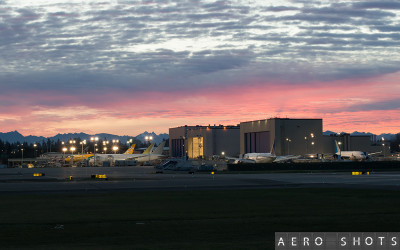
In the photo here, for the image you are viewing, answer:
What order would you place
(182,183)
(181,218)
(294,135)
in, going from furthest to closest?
1. (294,135)
2. (182,183)
3. (181,218)

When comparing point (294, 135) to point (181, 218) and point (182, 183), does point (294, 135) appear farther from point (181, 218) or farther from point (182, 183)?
point (181, 218)

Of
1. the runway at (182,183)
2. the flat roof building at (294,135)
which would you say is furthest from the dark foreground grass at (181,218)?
the flat roof building at (294,135)

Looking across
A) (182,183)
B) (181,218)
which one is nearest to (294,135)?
(182,183)

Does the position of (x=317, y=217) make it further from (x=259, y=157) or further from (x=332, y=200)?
(x=259, y=157)

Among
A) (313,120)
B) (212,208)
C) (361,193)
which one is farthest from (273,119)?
(212,208)

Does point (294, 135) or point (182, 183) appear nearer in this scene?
point (182, 183)

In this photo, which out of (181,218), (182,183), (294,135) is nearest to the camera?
(181,218)

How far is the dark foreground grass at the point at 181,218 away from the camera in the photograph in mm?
22656

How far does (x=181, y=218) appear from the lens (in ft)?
101

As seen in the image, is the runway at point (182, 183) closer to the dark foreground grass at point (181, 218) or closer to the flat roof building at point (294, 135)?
the dark foreground grass at point (181, 218)

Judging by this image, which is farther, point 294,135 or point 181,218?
point 294,135

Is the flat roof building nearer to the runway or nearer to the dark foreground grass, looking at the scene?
the runway

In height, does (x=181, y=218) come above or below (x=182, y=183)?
below

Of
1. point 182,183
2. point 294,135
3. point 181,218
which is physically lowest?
point 181,218
